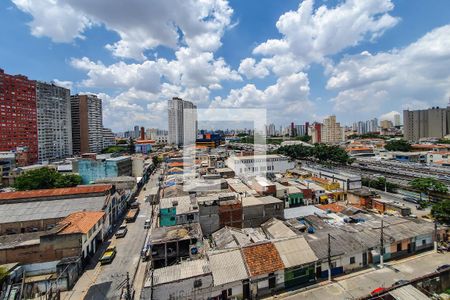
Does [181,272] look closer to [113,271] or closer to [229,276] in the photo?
[229,276]

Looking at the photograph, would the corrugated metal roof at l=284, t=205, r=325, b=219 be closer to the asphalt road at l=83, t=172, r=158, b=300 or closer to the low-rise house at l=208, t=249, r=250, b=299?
the low-rise house at l=208, t=249, r=250, b=299

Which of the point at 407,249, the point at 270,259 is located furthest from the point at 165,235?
the point at 407,249

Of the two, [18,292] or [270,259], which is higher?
[270,259]

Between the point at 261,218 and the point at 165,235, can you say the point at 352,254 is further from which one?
the point at 165,235

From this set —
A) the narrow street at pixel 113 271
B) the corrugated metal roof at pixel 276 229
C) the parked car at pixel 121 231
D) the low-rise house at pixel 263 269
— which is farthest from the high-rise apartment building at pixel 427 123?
the parked car at pixel 121 231

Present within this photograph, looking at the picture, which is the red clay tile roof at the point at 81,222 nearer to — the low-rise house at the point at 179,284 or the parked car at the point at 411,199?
the low-rise house at the point at 179,284

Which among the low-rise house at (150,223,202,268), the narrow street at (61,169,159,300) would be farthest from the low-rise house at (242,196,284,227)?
the narrow street at (61,169,159,300)

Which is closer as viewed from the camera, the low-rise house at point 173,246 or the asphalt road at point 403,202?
the low-rise house at point 173,246

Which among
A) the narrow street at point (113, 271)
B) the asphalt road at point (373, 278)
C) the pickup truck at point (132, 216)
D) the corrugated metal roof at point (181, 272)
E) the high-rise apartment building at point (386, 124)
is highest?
the high-rise apartment building at point (386, 124)
